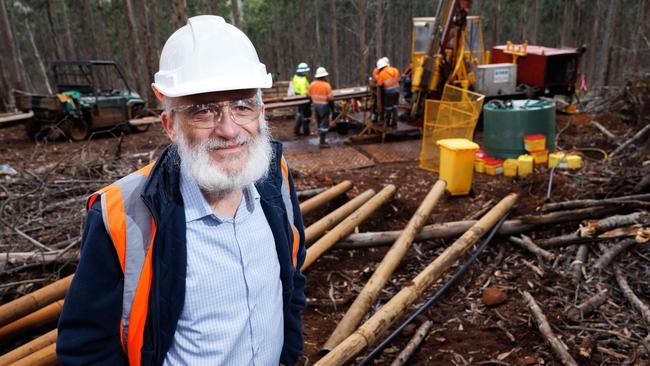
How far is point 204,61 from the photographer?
1.59 meters

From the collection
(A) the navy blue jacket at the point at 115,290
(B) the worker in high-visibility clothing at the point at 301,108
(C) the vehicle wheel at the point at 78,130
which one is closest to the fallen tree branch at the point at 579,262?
(A) the navy blue jacket at the point at 115,290

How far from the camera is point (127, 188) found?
5.16 ft

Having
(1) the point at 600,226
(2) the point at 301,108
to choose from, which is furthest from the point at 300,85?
(1) the point at 600,226

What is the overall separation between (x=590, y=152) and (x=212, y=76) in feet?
31.0

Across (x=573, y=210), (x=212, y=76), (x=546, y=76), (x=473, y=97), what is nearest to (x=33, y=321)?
(x=212, y=76)

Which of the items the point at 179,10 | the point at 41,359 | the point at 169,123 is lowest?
the point at 41,359

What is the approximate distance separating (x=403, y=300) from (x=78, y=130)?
11.3 meters

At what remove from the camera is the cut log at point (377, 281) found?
3.52 m

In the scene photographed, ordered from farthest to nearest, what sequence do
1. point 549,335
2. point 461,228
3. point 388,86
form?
1. point 388,86
2. point 461,228
3. point 549,335

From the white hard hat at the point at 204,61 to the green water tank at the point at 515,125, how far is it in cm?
760

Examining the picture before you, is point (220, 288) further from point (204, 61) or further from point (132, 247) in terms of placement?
point (204, 61)

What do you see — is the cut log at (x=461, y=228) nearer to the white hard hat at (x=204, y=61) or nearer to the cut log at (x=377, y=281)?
the cut log at (x=377, y=281)

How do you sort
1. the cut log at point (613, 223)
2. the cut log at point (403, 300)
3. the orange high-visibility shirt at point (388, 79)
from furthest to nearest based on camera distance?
the orange high-visibility shirt at point (388, 79) → the cut log at point (613, 223) → the cut log at point (403, 300)

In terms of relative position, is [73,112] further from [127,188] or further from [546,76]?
[546,76]
